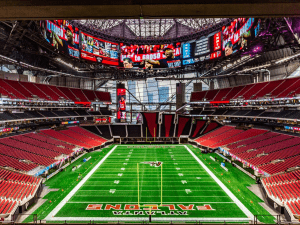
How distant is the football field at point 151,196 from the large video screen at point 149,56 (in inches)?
909

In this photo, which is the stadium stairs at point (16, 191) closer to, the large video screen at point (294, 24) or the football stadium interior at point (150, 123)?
the football stadium interior at point (150, 123)

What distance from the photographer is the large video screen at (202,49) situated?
34.5 m

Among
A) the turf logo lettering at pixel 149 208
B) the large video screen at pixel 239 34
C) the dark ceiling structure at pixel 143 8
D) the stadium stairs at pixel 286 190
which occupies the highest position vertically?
the large video screen at pixel 239 34

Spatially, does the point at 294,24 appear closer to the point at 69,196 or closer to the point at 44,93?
the point at 69,196

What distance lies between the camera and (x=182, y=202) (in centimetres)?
1481

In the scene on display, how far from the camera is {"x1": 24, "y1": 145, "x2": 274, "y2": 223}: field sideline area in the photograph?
42.8ft

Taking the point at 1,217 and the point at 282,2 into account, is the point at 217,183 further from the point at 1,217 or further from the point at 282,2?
the point at 282,2

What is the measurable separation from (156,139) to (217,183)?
2130cm

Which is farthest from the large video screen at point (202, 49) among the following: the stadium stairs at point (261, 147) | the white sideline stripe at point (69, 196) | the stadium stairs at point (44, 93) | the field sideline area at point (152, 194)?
the white sideline stripe at point (69, 196)

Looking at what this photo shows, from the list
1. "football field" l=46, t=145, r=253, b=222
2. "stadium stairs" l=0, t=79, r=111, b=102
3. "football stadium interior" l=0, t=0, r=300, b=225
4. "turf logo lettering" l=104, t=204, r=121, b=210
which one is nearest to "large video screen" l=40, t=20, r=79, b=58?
"football stadium interior" l=0, t=0, r=300, b=225

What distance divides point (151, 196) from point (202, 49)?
30204 mm

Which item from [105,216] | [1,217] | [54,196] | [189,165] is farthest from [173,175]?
[1,217]

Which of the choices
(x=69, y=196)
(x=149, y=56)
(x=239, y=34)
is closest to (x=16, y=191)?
(x=69, y=196)

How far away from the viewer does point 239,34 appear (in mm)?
29000
